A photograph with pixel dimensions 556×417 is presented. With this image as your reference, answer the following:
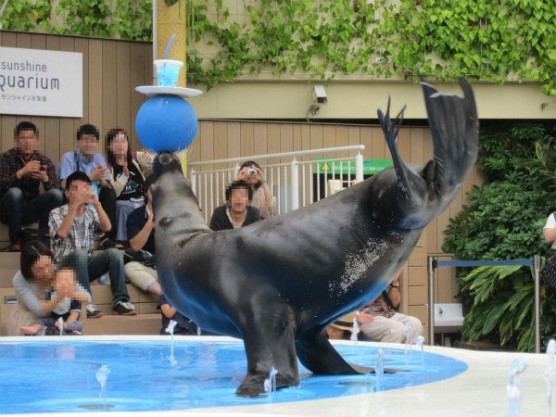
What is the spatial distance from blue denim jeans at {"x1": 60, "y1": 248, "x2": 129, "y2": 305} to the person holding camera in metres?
1.65

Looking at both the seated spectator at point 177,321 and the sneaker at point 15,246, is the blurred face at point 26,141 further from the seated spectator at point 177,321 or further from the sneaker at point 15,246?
the seated spectator at point 177,321

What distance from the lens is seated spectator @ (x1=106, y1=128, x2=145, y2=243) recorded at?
44.1 ft

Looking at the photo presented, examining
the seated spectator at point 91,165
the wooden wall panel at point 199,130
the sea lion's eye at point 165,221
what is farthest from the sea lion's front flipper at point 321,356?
the wooden wall panel at point 199,130

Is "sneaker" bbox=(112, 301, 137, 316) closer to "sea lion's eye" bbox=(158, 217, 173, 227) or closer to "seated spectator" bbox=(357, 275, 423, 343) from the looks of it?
"seated spectator" bbox=(357, 275, 423, 343)

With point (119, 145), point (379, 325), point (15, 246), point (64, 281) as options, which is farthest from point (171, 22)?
point (379, 325)

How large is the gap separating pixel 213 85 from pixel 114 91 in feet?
6.18

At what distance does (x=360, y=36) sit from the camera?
56.1 ft

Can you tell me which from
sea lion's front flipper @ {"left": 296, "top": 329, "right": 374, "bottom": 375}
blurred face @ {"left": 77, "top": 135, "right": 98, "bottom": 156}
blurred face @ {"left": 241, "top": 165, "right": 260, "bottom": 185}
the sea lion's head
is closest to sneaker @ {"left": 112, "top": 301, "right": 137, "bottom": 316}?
blurred face @ {"left": 241, "top": 165, "right": 260, "bottom": 185}

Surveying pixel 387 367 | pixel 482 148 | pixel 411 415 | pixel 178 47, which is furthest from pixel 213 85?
pixel 411 415

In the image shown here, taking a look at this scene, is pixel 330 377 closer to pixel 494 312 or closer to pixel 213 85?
pixel 494 312

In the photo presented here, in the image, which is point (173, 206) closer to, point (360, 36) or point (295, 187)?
point (295, 187)

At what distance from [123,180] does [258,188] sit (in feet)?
6.08

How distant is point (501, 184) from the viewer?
54.9ft

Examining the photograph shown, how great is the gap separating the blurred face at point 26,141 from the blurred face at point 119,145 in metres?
0.96
